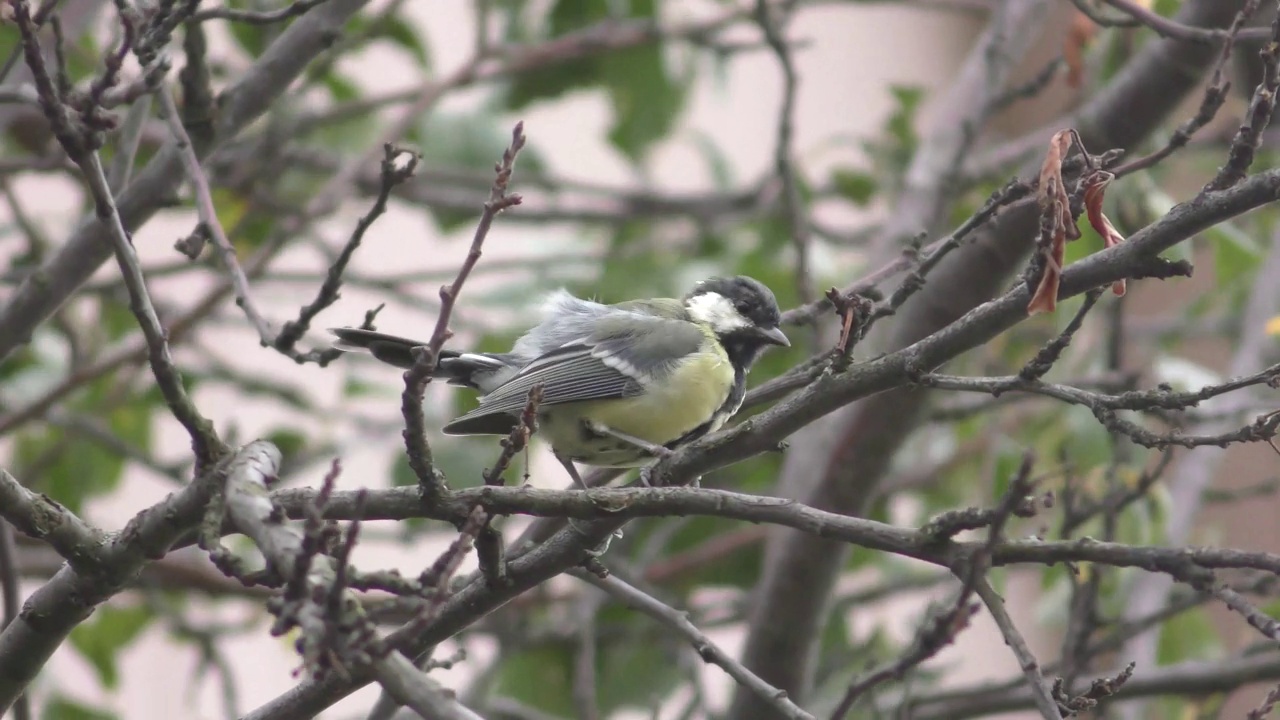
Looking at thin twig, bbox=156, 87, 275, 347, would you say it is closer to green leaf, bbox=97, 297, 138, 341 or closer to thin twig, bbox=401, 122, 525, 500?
thin twig, bbox=401, 122, 525, 500

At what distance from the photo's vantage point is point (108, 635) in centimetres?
397

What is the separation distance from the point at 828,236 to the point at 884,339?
1901mm

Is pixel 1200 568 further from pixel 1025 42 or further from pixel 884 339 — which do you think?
pixel 1025 42

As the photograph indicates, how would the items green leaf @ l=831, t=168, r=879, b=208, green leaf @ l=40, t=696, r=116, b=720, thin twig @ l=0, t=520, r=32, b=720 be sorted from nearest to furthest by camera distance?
thin twig @ l=0, t=520, r=32, b=720 < green leaf @ l=40, t=696, r=116, b=720 < green leaf @ l=831, t=168, r=879, b=208

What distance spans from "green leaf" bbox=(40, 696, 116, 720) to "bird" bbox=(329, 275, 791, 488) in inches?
58.7

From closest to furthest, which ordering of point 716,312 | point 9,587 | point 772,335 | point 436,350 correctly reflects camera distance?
point 436,350 → point 9,587 → point 772,335 → point 716,312

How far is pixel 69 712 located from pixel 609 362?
1863 millimetres

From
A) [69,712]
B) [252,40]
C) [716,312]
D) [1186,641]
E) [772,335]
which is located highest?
[252,40]

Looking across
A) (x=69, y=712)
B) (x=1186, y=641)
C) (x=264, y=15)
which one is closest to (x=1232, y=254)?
(x=1186, y=641)

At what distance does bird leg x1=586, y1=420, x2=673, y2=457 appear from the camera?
2.68 meters

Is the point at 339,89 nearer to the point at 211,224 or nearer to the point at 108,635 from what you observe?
the point at 108,635

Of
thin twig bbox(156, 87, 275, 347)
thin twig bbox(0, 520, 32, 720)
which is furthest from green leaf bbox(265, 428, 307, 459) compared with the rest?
thin twig bbox(156, 87, 275, 347)

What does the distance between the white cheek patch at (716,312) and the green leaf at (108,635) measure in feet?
6.73

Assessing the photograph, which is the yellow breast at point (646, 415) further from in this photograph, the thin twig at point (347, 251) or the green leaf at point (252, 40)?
the green leaf at point (252, 40)
